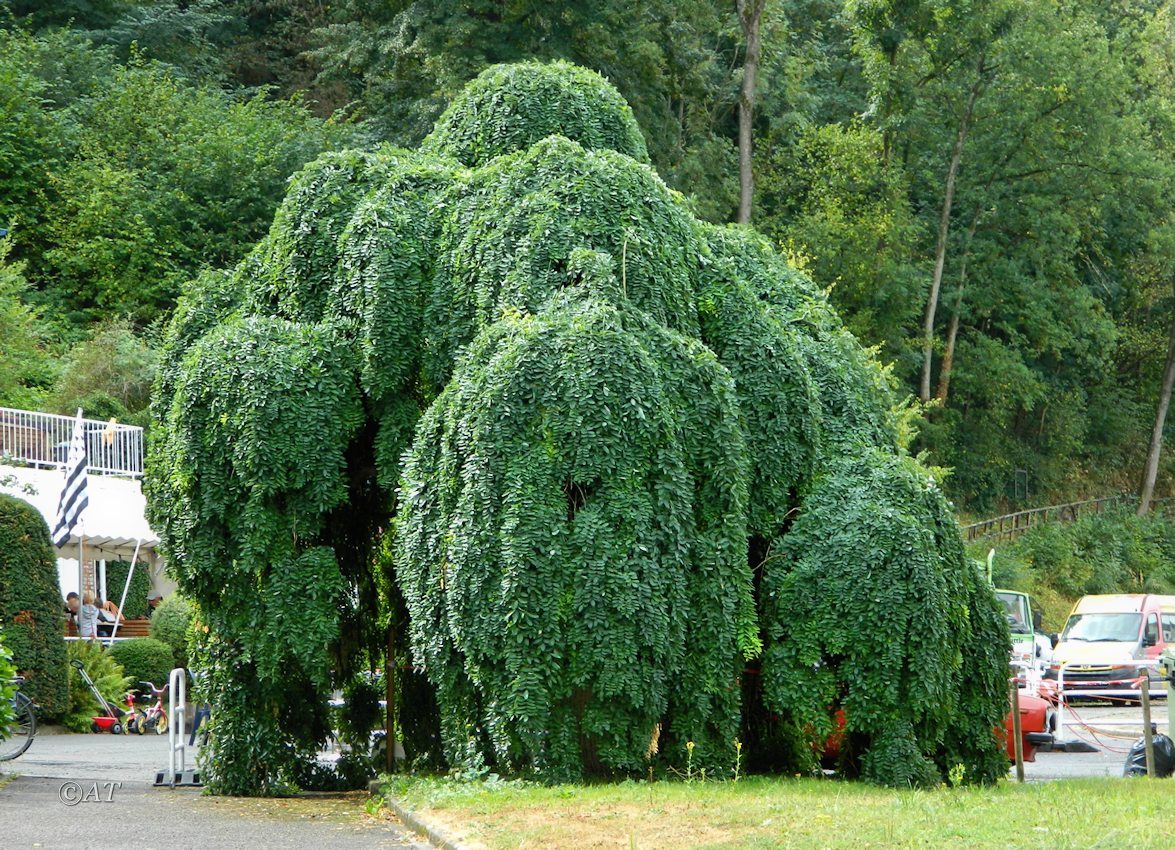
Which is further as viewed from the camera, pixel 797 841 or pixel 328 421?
pixel 328 421

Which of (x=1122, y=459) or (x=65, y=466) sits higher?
(x=1122, y=459)

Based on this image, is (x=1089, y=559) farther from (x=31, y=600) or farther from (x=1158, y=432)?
(x=31, y=600)

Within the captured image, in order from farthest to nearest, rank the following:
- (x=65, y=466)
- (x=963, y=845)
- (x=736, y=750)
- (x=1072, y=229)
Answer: (x=1072, y=229)
(x=65, y=466)
(x=736, y=750)
(x=963, y=845)

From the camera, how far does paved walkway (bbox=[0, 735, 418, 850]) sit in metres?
11.4

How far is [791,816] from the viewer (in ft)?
34.0

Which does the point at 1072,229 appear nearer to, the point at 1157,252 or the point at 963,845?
the point at 1157,252

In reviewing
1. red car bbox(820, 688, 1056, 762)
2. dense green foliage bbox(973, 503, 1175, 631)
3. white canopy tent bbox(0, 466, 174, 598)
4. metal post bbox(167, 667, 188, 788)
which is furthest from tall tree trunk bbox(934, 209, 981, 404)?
metal post bbox(167, 667, 188, 788)

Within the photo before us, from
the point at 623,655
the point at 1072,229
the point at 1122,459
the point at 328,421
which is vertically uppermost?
the point at 1072,229

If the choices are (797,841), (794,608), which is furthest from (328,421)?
(797,841)

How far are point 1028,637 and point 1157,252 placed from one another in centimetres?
2649

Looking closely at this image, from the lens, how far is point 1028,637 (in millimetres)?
28094

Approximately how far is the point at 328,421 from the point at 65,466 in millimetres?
14195

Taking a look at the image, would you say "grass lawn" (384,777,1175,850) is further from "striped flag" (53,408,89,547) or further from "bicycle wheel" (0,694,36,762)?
"striped flag" (53,408,89,547)

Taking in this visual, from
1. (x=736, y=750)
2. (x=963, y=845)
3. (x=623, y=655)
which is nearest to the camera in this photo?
(x=963, y=845)
